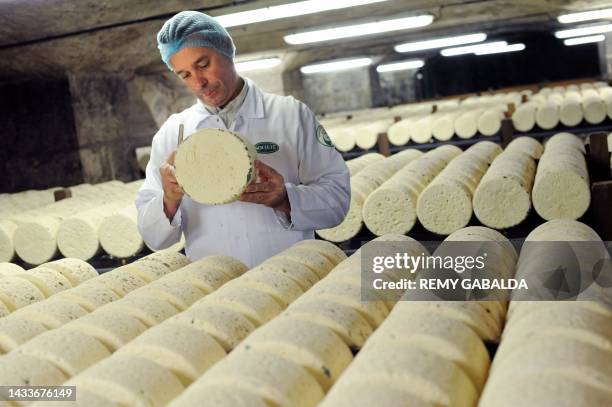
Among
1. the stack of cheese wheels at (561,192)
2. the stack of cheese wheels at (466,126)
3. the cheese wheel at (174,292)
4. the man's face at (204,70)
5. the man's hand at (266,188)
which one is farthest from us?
the stack of cheese wheels at (466,126)

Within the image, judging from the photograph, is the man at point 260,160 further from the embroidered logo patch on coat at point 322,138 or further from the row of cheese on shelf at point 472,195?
the row of cheese on shelf at point 472,195

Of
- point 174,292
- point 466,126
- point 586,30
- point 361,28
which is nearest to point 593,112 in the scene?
point 466,126

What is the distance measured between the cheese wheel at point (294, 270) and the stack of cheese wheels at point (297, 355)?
178 mm

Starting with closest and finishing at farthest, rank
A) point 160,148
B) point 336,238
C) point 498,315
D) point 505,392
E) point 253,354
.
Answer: point 505,392, point 253,354, point 498,315, point 160,148, point 336,238

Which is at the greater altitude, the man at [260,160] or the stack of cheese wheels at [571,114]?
the man at [260,160]

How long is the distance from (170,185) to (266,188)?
33 cm

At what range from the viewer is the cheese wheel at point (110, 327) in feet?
4.78

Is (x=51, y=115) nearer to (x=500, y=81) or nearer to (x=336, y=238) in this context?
(x=336, y=238)

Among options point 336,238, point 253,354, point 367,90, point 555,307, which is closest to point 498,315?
point 555,307

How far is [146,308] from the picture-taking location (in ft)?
5.26

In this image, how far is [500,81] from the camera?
1855 cm

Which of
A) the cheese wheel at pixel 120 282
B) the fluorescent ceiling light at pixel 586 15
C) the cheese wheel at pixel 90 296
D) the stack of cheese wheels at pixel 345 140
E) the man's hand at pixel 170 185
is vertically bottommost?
the stack of cheese wheels at pixel 345 140

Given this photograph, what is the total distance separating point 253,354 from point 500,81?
60.6ft

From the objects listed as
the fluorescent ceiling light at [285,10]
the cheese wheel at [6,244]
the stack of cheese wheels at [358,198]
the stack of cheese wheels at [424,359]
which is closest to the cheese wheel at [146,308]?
the stack of cheese wheels at [424,359]
